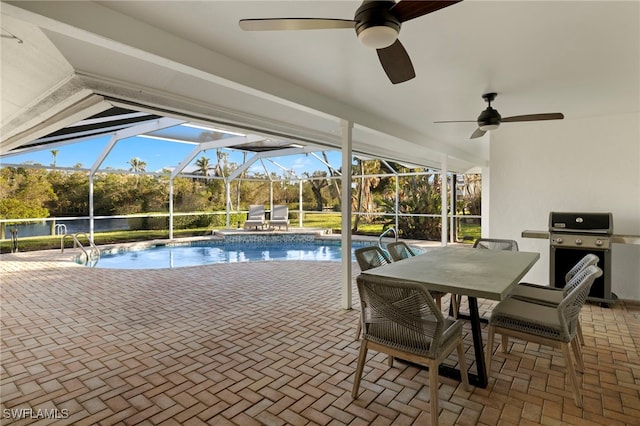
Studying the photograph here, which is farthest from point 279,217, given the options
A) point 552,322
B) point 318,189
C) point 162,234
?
point 552,322

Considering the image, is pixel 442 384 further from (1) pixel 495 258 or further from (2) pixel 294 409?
(1) pixel 495 258

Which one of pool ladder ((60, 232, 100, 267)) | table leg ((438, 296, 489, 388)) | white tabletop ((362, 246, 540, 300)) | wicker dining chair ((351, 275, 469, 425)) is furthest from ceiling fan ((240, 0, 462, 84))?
pool ladder ((60, 232, 100, 267))

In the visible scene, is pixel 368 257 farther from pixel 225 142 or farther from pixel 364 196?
pixel 364 196

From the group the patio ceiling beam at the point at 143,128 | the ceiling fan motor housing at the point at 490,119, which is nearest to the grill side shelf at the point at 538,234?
the ceiling fan motor housing at the point at 490,119

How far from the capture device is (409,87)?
346cm

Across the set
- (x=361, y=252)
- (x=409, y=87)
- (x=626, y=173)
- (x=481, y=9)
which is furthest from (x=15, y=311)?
(x=626, y=173)

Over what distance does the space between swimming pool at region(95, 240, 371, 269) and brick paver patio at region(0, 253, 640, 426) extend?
12.4 feet

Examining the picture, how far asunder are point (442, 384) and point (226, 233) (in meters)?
10.0

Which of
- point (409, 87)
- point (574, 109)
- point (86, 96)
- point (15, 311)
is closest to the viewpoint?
point (86, 96)

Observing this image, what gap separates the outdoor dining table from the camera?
2.17m

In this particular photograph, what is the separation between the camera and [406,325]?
199cm

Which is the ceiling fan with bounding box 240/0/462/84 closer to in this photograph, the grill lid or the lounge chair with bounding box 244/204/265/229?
the grill lid

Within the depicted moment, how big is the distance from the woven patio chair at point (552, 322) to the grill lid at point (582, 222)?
2.17 meters

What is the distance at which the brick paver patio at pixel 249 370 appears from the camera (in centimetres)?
208
